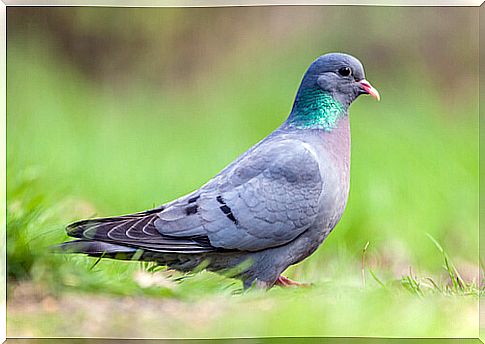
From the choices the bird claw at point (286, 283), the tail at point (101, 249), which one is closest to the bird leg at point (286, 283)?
the bird claw at point (286, 283)

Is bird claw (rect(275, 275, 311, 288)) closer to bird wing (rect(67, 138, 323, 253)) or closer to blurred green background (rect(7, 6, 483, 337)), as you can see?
blurred green background (rect(7, 6, 483, 337))

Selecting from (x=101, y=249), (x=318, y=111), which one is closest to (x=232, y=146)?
(x=318, y=111)

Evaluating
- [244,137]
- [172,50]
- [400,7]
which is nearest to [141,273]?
[244,137]

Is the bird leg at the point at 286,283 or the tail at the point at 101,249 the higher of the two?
the tail at the point at 101,249

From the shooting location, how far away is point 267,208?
52.2 inches

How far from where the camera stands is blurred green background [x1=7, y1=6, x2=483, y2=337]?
57.6 inches

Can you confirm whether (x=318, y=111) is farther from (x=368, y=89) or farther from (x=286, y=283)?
(x=286, y=283)

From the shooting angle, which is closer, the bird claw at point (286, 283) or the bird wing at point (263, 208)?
the bird wing at point (263, 208)

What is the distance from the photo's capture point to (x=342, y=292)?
1469 millimetres

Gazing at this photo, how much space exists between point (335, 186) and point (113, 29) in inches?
21.0

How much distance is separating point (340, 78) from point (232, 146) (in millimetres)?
251

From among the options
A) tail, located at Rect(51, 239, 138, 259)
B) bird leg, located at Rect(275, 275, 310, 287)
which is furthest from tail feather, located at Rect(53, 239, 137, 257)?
bird leg, located at Rect(275, 275, 310, 287)

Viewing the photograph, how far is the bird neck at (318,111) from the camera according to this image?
1395 millimetres

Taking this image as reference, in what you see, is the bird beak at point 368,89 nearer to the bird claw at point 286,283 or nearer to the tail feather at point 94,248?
the bird claw at point 286,283
